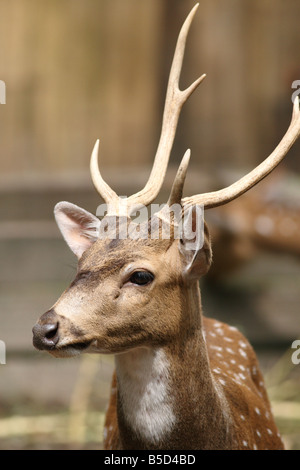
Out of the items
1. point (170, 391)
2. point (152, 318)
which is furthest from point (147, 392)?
point (152, 318)

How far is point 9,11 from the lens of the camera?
607 centimetres

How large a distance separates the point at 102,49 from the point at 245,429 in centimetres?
403

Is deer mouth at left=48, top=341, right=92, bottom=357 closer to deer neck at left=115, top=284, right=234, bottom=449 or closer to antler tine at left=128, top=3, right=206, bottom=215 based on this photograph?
deer neck at left=115, top=284, right=234, bottom=449

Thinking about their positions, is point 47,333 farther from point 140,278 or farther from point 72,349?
point 140,278

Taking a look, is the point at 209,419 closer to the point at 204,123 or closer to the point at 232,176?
the point at 232,176

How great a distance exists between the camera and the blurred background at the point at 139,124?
20.1 ft

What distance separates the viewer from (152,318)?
2594 mm

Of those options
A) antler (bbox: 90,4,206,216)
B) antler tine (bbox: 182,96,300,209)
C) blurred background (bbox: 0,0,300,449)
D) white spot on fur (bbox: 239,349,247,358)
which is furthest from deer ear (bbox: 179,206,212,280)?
blurred background (bbox: 0,0,300,449)

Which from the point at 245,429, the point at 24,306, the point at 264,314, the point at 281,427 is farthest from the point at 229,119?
the point at 245,429

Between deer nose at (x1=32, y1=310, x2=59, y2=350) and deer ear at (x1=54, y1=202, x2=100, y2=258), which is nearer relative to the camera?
deer nose at (x1=32, y1=310, x2=59, y2=350)

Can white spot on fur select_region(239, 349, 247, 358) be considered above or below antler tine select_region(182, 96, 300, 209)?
below

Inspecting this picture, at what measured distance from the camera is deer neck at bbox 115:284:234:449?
104 inches

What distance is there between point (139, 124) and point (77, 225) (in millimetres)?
3560
